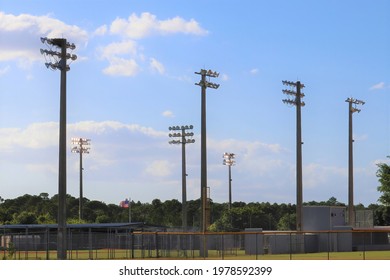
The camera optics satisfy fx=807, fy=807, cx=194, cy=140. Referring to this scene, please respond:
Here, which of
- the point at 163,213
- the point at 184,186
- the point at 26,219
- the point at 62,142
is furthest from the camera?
the point at 163,213

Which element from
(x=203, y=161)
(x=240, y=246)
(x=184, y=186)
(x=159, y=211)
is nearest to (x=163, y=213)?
(x=159, y=211)

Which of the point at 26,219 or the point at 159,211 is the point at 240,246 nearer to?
the point at 26,219

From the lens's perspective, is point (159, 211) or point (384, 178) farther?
point (159, 211)

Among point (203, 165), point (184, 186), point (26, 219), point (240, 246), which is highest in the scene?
point (203, 165)

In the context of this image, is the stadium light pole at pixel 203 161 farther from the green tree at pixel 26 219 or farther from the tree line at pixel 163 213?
the green tree at pixel 26 219

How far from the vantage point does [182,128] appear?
9219 cm

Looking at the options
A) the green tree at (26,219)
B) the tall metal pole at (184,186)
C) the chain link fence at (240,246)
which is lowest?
the chain link fence at (240,246)

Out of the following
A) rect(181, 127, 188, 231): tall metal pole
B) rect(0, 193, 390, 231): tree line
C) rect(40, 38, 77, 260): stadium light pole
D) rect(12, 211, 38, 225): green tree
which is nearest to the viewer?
rect(40, 38, 77, 260): stadium light pole

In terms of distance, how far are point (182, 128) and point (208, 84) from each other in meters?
25.1

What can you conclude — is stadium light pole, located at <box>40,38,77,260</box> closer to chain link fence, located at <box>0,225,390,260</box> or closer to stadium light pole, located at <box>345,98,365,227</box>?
chain link fence, located at <box>0,225,390,260</box>

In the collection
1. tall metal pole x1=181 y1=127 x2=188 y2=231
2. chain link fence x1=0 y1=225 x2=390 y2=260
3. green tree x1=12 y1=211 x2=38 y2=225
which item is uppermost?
tall metal pole x1=181 y1=127 x2=188 y2=231

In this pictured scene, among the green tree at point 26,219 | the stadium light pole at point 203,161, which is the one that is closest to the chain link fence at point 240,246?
the stadium light pole at point 203,161

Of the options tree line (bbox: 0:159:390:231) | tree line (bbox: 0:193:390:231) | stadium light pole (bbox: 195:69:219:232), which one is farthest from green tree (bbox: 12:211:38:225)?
stadium light pole (bbox: 195:69:219:232)
